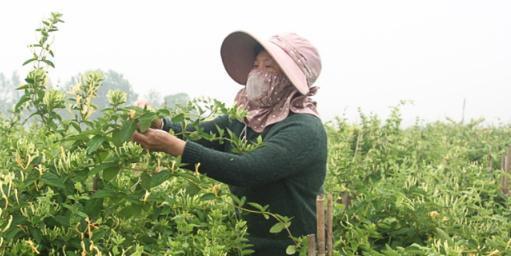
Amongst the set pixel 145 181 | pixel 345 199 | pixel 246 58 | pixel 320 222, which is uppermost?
pixel 246 58

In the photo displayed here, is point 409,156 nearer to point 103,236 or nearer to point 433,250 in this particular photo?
point 433,250

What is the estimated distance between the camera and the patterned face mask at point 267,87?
199cm

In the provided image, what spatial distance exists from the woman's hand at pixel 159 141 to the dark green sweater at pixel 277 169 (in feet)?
0.11

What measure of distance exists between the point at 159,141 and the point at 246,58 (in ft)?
2.37

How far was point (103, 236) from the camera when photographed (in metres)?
1.47

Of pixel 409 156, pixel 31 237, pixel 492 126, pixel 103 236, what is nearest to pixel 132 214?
pixel 103 236

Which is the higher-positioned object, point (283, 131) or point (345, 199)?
point (283, 131)

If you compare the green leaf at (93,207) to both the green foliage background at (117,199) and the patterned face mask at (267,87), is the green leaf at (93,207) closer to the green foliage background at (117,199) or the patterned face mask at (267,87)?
the green foliage background at (117,199)

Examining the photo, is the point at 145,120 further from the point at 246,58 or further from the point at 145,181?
the point at 246,58

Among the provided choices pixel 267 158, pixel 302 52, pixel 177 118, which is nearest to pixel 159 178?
pixel 177 118

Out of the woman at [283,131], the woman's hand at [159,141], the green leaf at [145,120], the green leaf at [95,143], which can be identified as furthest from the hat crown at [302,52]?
the green leaf at [95,143]

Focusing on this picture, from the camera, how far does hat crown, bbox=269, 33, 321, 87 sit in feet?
6.55

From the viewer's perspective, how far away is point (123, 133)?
1427mm

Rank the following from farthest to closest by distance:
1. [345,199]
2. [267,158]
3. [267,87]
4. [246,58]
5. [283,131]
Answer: [345,199], [246,58], [267,87], [283,131], [267,158]
